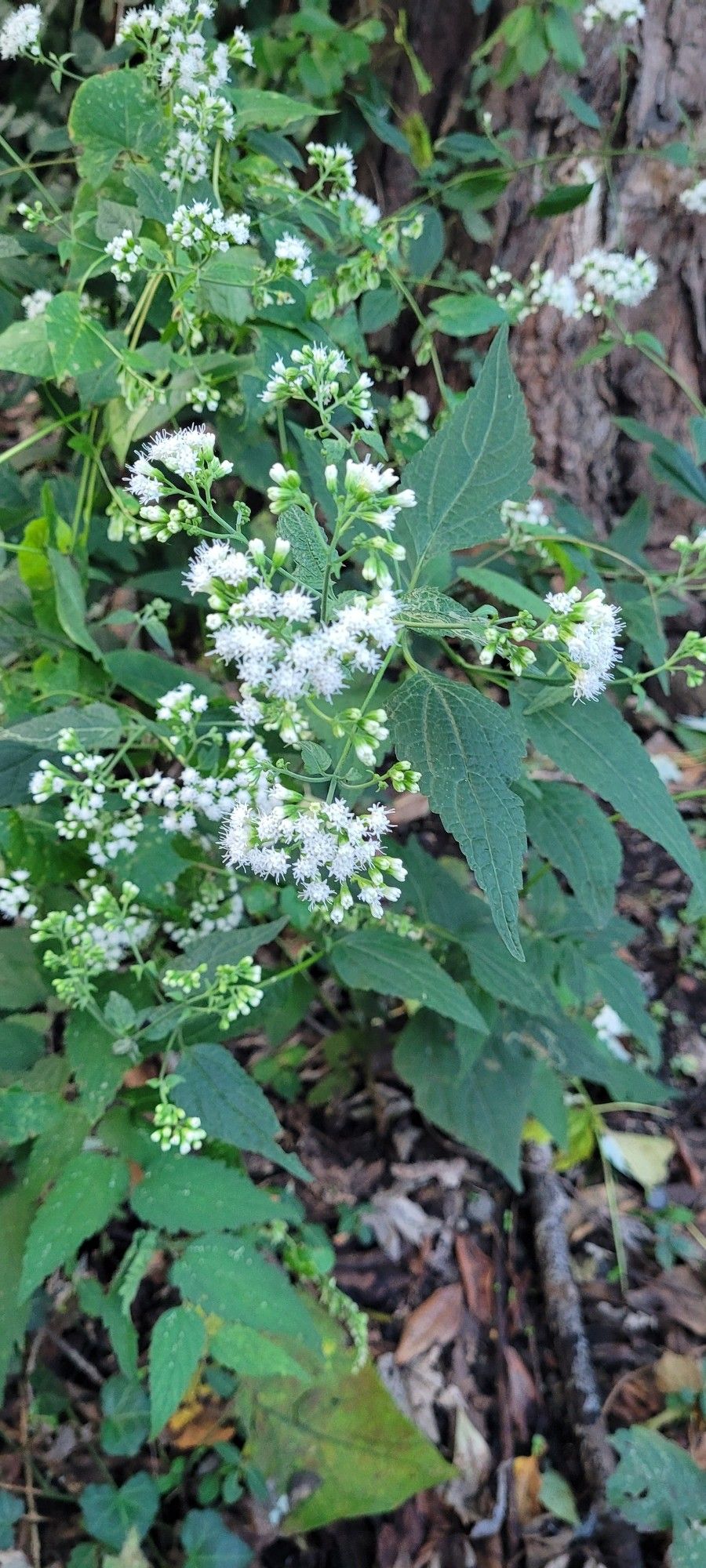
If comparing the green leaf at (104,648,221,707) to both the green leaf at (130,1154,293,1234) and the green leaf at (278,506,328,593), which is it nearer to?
the green leaf at (278,506,328,593)

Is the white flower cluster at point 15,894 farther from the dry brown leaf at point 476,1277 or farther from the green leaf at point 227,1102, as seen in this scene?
the dry brown leaf at point 476,1277

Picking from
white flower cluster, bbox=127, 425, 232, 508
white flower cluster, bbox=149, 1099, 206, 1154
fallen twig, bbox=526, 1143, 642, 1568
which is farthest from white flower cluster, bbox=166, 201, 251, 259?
fallen twig, bbox=526, 1143, 642, 1568

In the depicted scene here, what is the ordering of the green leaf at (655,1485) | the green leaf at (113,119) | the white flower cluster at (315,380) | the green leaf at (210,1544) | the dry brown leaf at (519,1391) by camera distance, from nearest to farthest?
the white flower cluster at (315,380), the green leaf at (113,119), the green leaf at (210,1544), the green leaf at (655,1485), the dry brown leaf at (519,1391)

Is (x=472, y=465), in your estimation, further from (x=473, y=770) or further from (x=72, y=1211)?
(x=72, y=1211)

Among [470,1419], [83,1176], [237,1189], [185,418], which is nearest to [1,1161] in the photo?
[83,1176]

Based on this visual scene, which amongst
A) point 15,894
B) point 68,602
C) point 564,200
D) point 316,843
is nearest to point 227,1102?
point 15,894

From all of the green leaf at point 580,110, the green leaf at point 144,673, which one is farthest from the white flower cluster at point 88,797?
the green leaf at point 580,110
